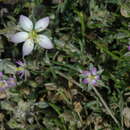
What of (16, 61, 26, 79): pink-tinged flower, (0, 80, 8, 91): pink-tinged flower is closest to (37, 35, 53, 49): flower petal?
(16, 61, 26, 79): pink-tinged flower

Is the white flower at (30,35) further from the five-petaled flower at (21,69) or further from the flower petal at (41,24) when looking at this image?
the five-petaled flower at (21,69)

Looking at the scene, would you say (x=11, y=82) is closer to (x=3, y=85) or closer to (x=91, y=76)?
(x=3, y=85)

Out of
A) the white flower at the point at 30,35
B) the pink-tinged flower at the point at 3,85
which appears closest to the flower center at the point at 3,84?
the pink-tinged flower at the point at 3,85

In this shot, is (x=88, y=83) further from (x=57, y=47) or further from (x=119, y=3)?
(x=119, y=3)

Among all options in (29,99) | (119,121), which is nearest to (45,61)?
(29,99)

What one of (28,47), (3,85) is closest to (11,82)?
(3,85)
